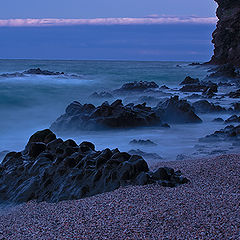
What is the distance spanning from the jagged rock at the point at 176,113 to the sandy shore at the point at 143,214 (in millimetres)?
6383

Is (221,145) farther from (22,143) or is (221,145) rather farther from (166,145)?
(22,143)

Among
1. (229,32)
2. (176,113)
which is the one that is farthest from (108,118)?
(229,32)

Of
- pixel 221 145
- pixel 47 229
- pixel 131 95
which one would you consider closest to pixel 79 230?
pixel 47 229

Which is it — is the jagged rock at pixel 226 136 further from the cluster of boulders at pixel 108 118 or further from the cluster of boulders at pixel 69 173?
the cluster of boulders at pixel 69 173

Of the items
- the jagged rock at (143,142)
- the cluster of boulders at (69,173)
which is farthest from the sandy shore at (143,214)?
the jagged rock at (143,142)

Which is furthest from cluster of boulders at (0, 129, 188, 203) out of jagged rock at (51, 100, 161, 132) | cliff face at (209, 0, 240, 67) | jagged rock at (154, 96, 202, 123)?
cliff face at (209, 0, 240, 67)

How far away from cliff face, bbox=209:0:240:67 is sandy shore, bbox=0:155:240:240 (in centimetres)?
3654

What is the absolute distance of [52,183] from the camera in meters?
5.28

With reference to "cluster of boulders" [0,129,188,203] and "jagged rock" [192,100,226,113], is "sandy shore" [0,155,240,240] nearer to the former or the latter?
"cluster of boulders" [0,129,188,203]

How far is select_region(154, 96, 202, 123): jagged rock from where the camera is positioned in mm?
11477

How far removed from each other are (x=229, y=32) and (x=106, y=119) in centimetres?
3301

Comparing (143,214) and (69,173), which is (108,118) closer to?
(69,173)

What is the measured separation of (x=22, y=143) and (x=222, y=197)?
6694 mm

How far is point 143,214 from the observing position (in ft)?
12.7
